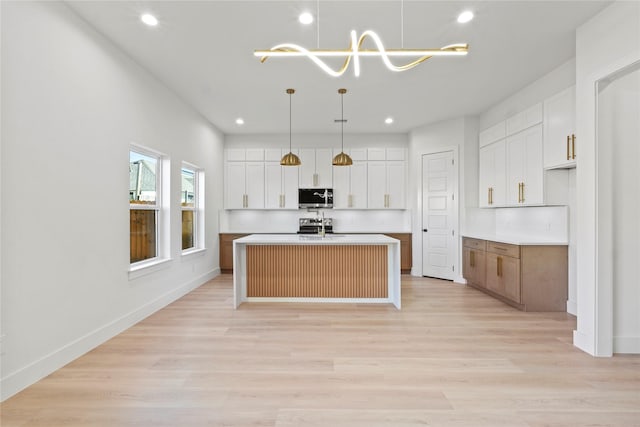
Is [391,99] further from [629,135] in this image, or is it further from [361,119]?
[629,135]

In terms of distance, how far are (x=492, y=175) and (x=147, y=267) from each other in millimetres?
5272

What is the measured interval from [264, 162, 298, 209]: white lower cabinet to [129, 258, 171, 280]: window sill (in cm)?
295

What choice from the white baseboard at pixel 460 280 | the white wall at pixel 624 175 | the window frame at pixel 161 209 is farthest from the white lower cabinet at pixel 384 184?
the white wall at pixel 624 175

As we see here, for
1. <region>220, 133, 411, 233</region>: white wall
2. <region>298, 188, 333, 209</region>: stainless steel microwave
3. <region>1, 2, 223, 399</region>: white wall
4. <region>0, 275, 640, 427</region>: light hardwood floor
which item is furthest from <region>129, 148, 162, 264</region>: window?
<region>298, 188, 333, 209</region>: stainless steel microwave

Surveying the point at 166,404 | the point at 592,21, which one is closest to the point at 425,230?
the point at 592,21

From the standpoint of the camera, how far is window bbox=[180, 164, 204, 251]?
5.53 m

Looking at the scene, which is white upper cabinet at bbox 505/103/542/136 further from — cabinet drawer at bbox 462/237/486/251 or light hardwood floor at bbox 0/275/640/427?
light hardwood floor at bbox 0/275/640/427

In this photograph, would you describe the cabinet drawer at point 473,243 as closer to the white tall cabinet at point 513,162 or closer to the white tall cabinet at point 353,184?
the white tall cabinet at point 513,162

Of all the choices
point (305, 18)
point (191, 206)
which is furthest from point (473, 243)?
point (191, 206)

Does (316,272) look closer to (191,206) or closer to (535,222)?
(191,206)

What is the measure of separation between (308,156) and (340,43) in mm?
3816

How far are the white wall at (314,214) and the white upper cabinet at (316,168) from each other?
7.1 inches

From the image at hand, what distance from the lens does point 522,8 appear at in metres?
2.85

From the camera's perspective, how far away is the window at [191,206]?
553 centimetres
